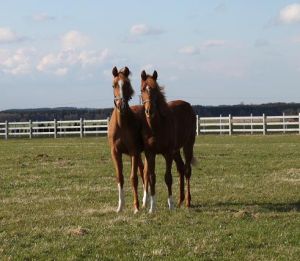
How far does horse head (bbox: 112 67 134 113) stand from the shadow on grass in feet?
7.70

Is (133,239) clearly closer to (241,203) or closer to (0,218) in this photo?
(0,218)

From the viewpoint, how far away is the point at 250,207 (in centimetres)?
1123

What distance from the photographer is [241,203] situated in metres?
11.8

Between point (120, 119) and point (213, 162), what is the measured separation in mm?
10067

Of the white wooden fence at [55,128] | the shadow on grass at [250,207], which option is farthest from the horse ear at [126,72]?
the white wooden fence at [55,128]

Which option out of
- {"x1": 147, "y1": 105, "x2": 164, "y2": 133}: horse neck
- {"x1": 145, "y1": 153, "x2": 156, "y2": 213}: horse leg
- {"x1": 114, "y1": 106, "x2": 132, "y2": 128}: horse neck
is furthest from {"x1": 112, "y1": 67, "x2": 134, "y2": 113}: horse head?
{"x1": 145, "y1": 153, "x2": 156, "y2": 213}: horse leg

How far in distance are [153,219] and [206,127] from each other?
123ft

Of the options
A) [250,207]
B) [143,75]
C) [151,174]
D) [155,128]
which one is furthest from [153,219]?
[143,75]

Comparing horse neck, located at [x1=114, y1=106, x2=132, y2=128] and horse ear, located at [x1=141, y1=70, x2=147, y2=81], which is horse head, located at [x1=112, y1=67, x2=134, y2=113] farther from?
horse ear, located at [x1=141, y1=70, x2=147, y2=81]

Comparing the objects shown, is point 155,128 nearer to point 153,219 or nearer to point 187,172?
point 153,219

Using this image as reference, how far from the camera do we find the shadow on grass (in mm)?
10875

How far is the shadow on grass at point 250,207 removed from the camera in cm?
1088

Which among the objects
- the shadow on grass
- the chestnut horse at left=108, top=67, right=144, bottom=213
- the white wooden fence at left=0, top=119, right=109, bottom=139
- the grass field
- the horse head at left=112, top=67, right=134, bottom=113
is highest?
the horse head at left=112, top=67, right=134, bottom=113

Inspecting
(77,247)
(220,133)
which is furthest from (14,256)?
(220,133)
